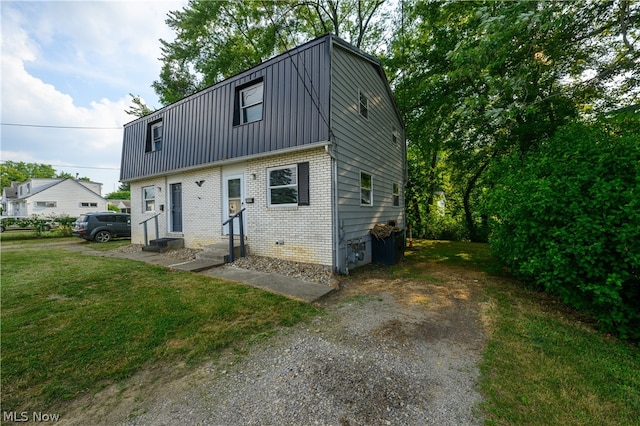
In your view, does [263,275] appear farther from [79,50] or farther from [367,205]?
[79,50]

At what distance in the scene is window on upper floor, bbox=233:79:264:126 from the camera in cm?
745

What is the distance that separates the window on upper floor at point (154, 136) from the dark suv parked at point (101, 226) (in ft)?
19.3

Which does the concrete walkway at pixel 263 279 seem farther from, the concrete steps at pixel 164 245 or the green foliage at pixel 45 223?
the green foliage at pixel 45 223

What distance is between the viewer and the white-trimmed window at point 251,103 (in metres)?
7.44

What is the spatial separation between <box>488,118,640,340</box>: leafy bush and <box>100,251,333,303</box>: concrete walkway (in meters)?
3.69

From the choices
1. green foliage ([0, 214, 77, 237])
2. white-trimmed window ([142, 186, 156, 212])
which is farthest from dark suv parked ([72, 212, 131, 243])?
green foliage ([0, 214, 77, 237])

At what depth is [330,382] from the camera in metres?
2.25

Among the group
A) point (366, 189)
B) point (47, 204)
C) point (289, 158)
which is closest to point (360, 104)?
point (366, 189)

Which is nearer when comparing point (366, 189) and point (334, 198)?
point (334, 198)

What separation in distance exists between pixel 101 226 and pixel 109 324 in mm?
13534

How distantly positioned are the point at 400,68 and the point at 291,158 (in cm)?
964

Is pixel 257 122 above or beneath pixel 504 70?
beneath

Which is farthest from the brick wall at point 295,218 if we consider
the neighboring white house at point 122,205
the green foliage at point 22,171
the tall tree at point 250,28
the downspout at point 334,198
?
the green foliage at point 22,171

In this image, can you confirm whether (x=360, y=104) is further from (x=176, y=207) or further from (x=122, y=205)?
→ (x=122, y=205)
